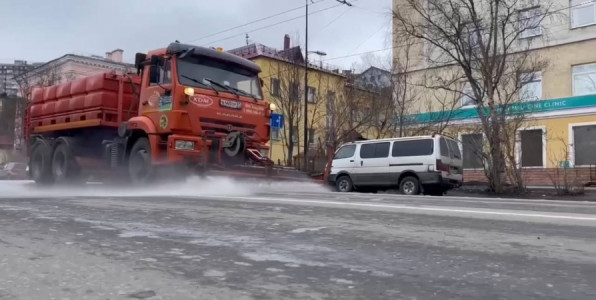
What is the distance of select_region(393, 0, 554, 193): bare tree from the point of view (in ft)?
60.7

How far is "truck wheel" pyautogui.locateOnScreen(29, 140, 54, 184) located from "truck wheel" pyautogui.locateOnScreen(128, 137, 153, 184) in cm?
348

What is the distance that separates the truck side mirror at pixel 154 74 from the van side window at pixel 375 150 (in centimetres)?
851

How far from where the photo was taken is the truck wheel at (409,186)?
53.9 feet

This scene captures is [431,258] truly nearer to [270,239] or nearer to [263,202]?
[270,239]

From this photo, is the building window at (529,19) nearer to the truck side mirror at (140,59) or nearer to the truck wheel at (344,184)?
the truck wheel at (344,184)

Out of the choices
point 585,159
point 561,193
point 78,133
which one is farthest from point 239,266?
point 585,159

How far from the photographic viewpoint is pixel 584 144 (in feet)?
78.5

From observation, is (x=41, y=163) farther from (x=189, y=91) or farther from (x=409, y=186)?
(x=409, y=186)

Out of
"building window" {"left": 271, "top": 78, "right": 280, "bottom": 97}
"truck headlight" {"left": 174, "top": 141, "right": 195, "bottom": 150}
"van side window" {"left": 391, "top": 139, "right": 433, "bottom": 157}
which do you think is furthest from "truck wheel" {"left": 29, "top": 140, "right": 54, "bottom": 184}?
"building window" {"left": 271, "top": 78, "right": 280, "bottom": 97}

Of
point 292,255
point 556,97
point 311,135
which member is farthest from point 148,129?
point 311,135

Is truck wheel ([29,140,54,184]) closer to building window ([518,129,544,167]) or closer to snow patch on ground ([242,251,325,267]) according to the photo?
snow patch on ground ([242,251,325,267])

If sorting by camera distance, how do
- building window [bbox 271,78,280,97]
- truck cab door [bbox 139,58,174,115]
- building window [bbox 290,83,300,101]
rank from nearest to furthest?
truck cab door [bbox 139,58,174,115]
building window [bbox 290,83,300,101]
building window [bbox 271,78,280,97]

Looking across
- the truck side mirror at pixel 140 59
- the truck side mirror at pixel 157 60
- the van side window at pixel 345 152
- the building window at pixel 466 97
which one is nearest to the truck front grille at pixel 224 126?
the truck side mirror at pixel 157 60

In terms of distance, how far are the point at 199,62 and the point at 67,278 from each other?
8530 mm
